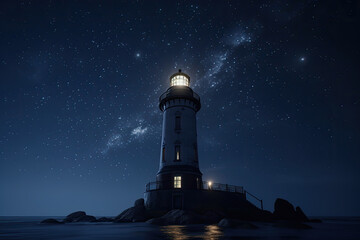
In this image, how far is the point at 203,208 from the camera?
984 inches

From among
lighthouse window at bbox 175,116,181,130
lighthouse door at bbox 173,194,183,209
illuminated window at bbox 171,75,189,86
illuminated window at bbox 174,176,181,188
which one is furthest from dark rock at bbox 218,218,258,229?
illuminated window at bbox 171,75,189,86

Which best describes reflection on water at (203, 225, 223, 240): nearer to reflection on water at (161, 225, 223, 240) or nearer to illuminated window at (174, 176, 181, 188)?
reflection on water at (161, 225, 223, 240)

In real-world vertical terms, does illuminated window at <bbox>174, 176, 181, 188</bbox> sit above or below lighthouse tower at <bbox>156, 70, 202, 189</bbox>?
below

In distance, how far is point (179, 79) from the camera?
32.7 meters

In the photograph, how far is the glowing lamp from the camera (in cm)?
3253

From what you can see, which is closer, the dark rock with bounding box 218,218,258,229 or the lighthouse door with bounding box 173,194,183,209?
the dark rock with bounding box 218,218,258,229

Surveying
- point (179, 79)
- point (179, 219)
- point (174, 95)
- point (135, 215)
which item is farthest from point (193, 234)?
point (179, 79)

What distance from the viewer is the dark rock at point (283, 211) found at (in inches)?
1166

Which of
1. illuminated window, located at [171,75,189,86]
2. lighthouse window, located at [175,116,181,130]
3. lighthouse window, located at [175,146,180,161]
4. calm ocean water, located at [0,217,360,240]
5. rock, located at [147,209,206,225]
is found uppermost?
illuminated window, located at [171,75,189,86]

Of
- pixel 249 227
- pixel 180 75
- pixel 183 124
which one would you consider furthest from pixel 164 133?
pixel 249 227

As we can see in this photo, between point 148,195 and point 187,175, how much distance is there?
189 inches

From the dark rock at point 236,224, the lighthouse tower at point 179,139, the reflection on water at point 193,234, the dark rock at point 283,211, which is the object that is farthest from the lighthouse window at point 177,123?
the dark rock at point 283,211

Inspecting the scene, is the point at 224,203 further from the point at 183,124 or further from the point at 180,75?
the point at 180,75

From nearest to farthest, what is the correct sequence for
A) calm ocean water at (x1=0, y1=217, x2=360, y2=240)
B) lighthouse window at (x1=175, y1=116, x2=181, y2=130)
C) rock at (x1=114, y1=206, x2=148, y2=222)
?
1. calm ocean water at (x1=0, y1=217, x2=360, y2=240)
2. rock at (x1=114, y1=206, x2=148, y2=222)
3. lighthouse window at (x1=175, y1=116, x2=181, y2=130)
